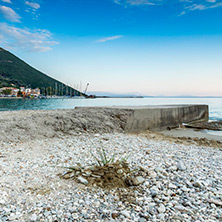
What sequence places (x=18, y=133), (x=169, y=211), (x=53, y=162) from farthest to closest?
(x=18, y=133) → (x=53, y=162) → (x=169, y=211)

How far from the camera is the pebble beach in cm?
207

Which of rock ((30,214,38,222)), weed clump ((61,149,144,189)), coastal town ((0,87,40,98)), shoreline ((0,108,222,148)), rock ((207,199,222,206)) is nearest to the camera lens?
rock ((30,214,38,222))

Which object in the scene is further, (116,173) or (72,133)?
(72,133)

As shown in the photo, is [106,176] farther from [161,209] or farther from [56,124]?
[56,124]

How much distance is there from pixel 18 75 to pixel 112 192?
96.3 metres

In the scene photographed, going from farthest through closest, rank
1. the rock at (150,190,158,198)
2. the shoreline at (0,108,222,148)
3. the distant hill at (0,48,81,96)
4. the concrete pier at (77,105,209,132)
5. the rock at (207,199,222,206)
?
the distant hill at (0,48,81,96), the concrete pier at (77,105,209,132), the shoreline at (0,108,222,148), the rock at (150,190,158,198), the rock at (207,199,222,206)

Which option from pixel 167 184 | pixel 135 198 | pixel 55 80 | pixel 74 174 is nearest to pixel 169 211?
pixel 135 198

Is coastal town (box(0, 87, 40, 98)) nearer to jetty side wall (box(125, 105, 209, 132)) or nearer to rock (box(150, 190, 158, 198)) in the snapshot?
jetty side wall (box(125, 105, 209, 132))

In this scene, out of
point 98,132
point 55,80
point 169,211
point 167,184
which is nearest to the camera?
point 169,211

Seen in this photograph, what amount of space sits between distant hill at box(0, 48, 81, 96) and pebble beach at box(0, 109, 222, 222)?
7992 centimetres

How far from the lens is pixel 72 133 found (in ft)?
20.1

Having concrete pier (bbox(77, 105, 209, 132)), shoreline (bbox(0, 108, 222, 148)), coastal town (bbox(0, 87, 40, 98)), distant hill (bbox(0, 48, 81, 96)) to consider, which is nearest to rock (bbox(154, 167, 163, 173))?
shoreline (bbox(0, 108, 222, 148))

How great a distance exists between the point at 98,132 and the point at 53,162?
3.00 metres

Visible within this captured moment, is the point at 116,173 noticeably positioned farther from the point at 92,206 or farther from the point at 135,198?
the point at 92,206
